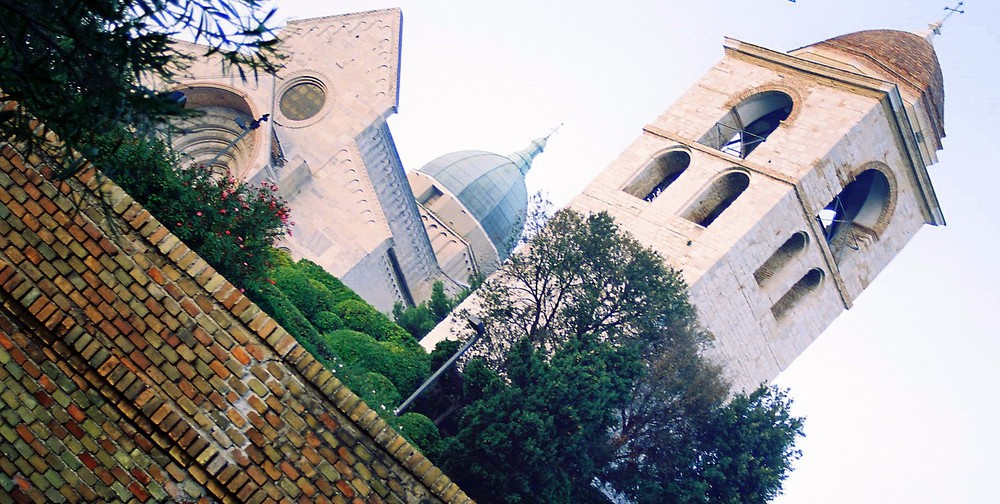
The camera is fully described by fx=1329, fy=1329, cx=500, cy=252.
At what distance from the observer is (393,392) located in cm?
2569

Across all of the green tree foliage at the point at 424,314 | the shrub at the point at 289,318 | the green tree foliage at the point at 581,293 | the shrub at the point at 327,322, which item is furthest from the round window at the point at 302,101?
the shrub at the point at 289,318

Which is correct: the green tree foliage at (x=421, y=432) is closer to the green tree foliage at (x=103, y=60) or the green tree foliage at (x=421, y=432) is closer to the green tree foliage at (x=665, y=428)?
the green tree foliage at (x=665, y=428)

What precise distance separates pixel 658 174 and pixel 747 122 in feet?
10.0

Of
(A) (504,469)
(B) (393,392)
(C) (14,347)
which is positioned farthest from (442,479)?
(B) (393,392)

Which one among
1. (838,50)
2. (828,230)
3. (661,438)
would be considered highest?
(838,50)

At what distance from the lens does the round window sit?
120ft

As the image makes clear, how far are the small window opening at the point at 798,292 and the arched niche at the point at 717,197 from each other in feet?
9.78

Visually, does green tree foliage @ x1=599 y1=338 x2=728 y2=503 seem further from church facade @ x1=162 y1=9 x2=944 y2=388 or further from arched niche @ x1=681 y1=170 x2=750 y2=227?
arched niche @ x1=681 y1=170 x2=750 y2=227

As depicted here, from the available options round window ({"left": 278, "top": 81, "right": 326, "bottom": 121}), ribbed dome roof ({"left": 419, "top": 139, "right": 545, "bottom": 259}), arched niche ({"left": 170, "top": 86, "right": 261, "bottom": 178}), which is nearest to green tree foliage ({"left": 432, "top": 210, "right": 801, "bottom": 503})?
arched niche ({"left": 170, "top": 86, "right": 261, "bottom": 178})

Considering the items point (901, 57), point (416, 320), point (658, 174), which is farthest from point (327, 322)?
point (901, 57)

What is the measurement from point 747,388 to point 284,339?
25.7 m

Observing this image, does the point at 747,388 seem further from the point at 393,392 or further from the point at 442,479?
the point at 442,479

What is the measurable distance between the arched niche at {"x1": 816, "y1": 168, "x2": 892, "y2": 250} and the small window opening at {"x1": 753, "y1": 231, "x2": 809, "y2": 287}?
1.59m

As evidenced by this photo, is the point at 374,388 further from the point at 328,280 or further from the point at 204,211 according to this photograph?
the point at 328,280
